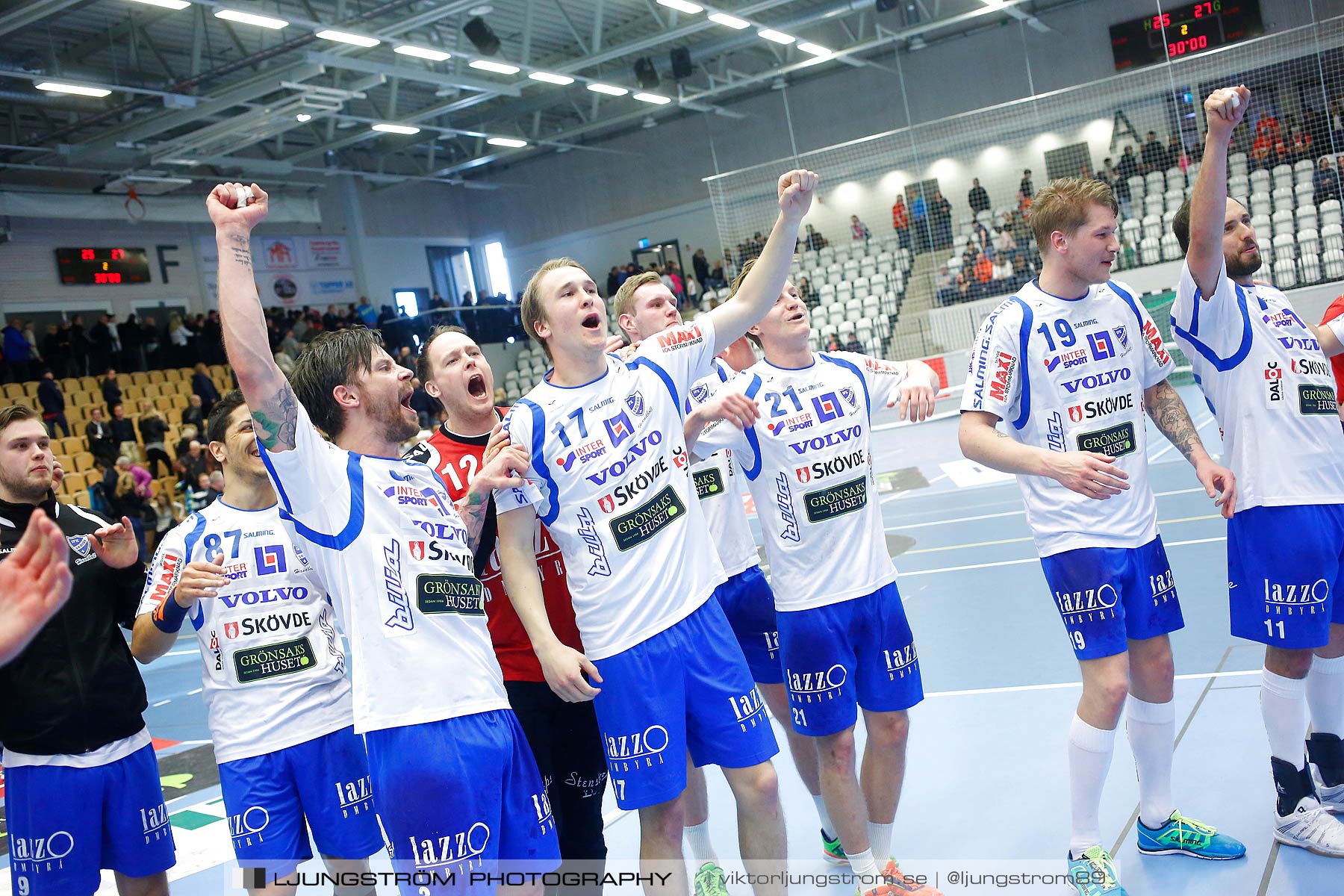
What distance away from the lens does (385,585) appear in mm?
2688

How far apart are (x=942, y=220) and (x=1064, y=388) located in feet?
57.6

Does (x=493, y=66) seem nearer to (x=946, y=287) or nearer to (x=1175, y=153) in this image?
(x=946, y=287)

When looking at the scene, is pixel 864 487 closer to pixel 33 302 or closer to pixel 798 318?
pixel 798 318

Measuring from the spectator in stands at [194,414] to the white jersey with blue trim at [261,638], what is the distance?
51.3 feet

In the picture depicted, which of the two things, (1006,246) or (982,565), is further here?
(1006,246)

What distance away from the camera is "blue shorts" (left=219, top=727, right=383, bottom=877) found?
3365 millimetres

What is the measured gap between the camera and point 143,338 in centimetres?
2100

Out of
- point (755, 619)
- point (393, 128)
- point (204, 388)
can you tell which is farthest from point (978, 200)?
point (755, 619)

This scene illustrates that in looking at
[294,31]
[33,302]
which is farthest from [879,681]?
[33,302]

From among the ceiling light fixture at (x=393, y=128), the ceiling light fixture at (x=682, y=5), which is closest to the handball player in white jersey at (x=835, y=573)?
the ceiling light fixture at (x=682, y=5)

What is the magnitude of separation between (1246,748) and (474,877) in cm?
327

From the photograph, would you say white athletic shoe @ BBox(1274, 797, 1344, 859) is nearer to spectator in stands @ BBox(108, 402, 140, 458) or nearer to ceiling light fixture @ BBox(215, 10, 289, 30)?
ceiling light fixture @ BBox(215, 10, 289, 30)

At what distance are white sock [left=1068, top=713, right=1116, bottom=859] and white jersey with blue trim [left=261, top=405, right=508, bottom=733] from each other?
1.90 m

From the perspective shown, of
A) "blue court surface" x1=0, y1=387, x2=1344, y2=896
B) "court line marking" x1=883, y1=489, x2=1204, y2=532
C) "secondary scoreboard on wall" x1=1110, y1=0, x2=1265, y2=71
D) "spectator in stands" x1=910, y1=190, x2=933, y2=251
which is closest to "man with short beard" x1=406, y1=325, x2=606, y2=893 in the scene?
"blue court surface" x1=0, y1=387, x2=1344, y2=896
